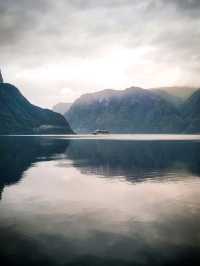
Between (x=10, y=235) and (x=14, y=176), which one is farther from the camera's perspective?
(x=14, y=176)

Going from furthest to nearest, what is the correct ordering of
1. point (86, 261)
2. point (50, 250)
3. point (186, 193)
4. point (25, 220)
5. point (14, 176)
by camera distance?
point (14, 176) → point (186, 193) → point (25, 220) → point (50, 250) → point (86, 261)

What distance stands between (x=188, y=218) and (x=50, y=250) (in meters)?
12.6

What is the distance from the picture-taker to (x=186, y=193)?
35.5 m

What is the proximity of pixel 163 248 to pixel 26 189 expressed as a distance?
2325 cm

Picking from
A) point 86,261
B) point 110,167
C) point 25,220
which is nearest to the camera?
point 86,261

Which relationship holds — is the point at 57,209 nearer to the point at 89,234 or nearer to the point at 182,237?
the point at 89,234

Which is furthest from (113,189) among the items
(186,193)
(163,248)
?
(163,248)

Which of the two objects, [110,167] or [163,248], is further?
[110,167]

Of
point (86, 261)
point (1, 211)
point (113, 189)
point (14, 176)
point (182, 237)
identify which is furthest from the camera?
point (14, 176)

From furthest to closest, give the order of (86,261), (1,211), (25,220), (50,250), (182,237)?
1. (1,211)
2. (25,220)
3. (182,237)
4. (50,250)
5. (86,261)

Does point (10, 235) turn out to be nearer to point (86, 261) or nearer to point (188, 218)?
point (86, 261)

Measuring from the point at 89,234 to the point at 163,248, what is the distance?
5.44 meters

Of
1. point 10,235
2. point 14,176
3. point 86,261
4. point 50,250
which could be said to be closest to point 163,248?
point 86,261

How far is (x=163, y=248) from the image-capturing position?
18.6 meters
